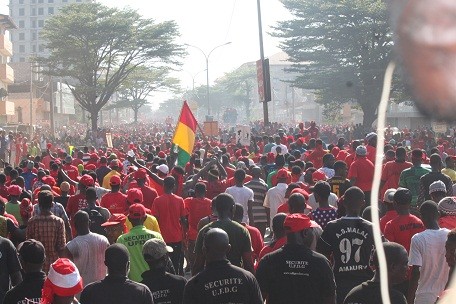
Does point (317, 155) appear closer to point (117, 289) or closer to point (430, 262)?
point (430, 262)

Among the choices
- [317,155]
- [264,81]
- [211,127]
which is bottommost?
[317,155]

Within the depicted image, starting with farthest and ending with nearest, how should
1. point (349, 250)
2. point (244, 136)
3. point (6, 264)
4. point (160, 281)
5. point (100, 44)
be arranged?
point (100, 44), point (244, 136), point (6, 264), point (349, 250), point (160, 281)

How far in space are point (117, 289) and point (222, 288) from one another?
64 centimetres

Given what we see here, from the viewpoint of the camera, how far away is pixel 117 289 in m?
4.79

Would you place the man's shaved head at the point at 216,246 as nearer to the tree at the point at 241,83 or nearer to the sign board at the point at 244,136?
the sign board at the point at 244,136

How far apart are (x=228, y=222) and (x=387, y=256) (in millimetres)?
2290

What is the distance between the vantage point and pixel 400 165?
38.0ft

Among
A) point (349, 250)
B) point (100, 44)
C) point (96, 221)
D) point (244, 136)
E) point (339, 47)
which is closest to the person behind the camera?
point (349, 250)

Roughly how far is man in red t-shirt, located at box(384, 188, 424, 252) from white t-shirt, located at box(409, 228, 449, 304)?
0.60 m

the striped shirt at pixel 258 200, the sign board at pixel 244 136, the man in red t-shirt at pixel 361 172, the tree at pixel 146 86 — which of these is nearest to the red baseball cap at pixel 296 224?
the striped shirt at pixel 258 200

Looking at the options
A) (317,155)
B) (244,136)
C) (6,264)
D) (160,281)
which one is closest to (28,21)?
(244,136)

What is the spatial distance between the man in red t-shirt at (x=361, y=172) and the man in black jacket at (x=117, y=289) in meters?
7.42

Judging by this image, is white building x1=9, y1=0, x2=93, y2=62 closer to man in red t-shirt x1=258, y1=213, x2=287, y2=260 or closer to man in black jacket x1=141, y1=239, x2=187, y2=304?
man in red t-shirt x1=258, y1=213, x2=287, y2=260

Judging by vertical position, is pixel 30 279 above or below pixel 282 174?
below
